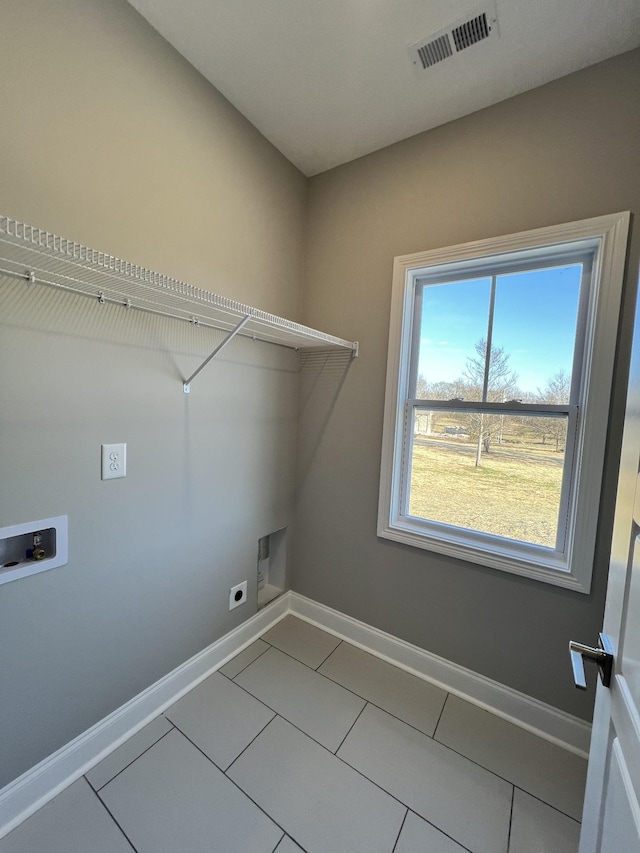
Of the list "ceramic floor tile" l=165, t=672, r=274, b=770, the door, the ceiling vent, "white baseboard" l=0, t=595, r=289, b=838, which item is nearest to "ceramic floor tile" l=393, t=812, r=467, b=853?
the door

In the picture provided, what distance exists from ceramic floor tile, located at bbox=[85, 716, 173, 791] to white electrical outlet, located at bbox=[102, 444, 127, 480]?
1.02m

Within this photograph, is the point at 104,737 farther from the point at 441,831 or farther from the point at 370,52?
the point at 370,52

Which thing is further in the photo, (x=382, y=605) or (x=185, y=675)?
(x=382, y=605)

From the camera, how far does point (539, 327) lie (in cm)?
145

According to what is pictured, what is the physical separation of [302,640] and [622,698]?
5.28ft

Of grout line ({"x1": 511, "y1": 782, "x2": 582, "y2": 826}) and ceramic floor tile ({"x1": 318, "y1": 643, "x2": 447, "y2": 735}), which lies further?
ceramic floor tile ({"x1": 318, "y1": 643, "x2": 447, "y2": 735})

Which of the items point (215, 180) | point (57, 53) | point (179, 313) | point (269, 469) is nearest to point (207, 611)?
point (269, 469)

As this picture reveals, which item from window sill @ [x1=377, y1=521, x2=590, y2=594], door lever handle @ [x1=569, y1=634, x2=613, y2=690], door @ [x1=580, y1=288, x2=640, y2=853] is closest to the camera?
door @ [x1=580, y1=288, x2=640, y2=853]

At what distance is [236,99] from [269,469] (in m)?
1.75

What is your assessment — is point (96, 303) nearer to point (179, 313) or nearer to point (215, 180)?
point (179, 313)

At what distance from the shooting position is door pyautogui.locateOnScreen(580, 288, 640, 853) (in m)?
0.53

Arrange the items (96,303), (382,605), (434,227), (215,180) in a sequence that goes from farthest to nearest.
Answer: (382,605) → (434,227) → (215,180) → (96,303)

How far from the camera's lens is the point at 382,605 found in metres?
1.79

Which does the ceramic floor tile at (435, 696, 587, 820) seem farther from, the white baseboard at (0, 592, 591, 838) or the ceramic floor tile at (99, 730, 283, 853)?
the ceramic floor tile at (99, 730, 283, 853)
